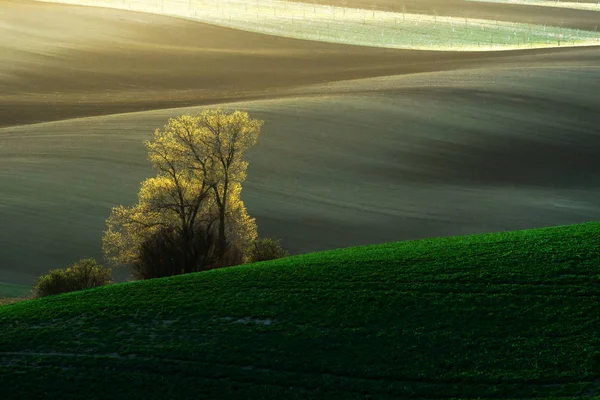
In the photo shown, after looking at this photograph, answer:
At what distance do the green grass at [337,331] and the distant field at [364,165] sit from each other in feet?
41.7

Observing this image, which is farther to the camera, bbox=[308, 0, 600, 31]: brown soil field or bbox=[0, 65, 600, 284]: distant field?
bbox=[308, 0, 600, 31]: brown soil field

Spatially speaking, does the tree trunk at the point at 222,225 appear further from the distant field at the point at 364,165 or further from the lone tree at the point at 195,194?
the distant field at the point at 364,165

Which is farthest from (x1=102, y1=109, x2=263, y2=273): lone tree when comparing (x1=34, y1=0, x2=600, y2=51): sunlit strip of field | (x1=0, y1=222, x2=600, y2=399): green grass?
(x1=34, y1=0, x2=600, y2=51): sunlit strip of field

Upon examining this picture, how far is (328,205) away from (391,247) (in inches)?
580

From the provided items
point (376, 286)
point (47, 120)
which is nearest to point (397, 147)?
point (47, 120)

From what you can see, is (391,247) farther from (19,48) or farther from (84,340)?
(19,48)

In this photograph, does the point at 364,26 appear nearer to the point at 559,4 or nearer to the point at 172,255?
the point at 559,4

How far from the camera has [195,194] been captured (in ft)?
105

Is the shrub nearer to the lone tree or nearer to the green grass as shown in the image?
the lone tree

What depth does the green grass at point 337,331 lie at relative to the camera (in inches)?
663

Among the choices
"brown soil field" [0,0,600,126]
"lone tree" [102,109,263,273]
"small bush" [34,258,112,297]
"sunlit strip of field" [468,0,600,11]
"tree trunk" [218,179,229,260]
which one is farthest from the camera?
"sunlit strip of field" [468,0,600,11]

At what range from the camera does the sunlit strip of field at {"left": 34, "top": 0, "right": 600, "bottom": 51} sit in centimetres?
8438

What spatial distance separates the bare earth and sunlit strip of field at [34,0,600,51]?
18.1 feet

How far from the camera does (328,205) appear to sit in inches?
1599
